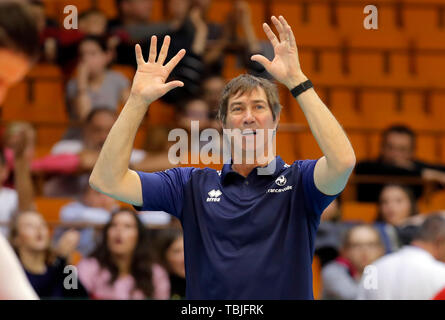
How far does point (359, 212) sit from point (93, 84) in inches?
102

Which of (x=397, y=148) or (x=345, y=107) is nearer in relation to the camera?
(x=397, y=148)

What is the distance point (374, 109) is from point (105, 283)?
13.3ft

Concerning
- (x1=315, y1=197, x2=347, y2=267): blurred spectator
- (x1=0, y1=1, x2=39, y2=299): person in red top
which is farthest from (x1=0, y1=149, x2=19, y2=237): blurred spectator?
(x1=0, y1=1, x2=39, y2=299): person in red top

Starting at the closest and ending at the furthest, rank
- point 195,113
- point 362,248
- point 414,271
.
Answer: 1. point 414,271
2. point 362,248
3. point 195,113

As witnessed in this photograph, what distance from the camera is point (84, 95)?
6773mm

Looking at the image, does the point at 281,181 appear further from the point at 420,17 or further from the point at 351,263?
the point at 420,17

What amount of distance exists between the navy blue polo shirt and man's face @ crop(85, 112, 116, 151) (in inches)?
130

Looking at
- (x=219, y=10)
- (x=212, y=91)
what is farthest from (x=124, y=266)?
(x=219, y=10)

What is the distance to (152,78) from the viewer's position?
285 cm

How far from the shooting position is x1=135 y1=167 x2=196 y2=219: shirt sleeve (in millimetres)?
2854

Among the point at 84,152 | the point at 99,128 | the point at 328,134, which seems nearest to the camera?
the point at 328,134

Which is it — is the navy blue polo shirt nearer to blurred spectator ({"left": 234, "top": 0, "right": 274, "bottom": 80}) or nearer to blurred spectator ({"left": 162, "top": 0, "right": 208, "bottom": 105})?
blurred spectator ({"left": 162, "top": 0, "right": 208, "bottom": 105})

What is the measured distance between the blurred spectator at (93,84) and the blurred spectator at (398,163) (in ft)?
7.43

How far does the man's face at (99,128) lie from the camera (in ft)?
20.2
